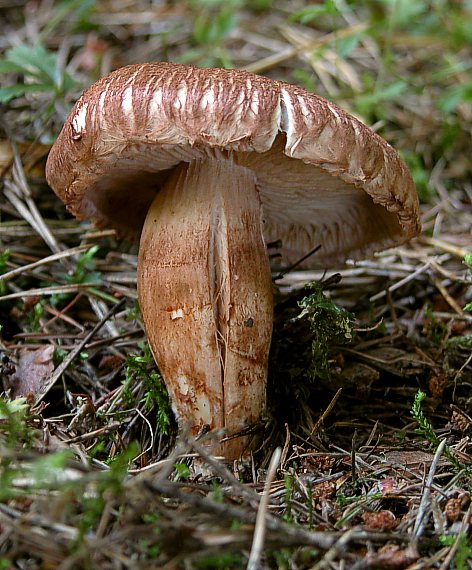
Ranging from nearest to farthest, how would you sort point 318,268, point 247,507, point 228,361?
point 247,507, point 228,361, point 318,268

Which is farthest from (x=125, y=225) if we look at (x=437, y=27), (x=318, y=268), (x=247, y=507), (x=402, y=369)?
(x=437, y=27)

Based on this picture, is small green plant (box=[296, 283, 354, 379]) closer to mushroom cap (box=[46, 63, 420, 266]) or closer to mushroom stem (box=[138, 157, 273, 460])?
mushroom stem (box=[138, 157, 273, 460])

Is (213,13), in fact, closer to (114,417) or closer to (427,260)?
(427,260)

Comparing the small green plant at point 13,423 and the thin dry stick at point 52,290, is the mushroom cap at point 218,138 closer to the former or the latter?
the thin dry stick at point 52,290

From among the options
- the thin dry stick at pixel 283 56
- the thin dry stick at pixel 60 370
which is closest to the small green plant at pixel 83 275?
the thin dry stick at pixel 60 370

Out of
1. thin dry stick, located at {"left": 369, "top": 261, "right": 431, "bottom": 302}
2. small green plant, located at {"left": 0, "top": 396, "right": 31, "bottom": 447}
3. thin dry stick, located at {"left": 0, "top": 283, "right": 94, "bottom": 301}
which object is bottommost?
thin dry stick, located at {"left": 369, "top": 261, "right": 431, "bottom": 302}

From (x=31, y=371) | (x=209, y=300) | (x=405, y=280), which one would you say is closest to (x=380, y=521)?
(x=209, y=300)

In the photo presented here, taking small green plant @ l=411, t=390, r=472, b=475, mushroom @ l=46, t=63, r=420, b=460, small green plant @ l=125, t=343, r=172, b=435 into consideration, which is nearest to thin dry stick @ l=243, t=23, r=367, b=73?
mushroom @ l=46, t=63, r=420, b=460
